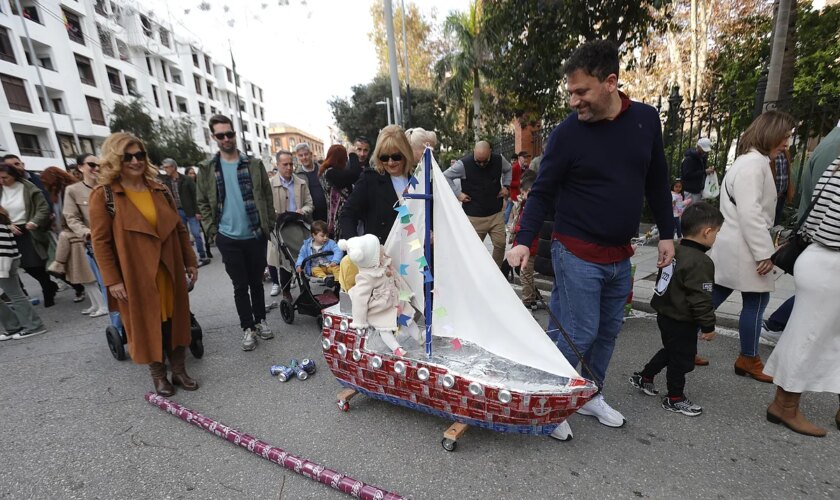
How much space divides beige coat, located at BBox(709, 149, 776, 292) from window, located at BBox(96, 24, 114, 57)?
1203 inches

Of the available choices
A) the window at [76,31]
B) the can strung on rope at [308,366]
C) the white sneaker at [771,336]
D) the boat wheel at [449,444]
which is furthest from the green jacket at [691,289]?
the window at [76,31]

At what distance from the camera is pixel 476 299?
2.20m

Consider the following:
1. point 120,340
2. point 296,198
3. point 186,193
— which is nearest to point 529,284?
point 296,198

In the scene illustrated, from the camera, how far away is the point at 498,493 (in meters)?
2.06

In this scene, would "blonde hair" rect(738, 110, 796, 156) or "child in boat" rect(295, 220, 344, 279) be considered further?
"child in boat" rect(295, 220, 344, 279)

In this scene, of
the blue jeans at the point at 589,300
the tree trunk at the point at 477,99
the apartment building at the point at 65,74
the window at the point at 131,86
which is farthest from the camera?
the window at the point at 131,86

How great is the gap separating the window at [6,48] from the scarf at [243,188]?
2741 cm

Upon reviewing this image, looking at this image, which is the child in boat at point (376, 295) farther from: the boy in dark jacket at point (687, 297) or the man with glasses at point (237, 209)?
the man with glasses at point (237, 209)

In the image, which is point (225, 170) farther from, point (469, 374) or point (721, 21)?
point (721, 21)

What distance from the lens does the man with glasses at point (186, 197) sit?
25.7 ft

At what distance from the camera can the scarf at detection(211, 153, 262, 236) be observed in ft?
12.1

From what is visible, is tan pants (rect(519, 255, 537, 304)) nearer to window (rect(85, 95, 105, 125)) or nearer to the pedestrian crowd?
the pedestrian crowd

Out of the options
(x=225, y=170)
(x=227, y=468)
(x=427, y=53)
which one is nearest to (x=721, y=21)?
(x=427, y=53)

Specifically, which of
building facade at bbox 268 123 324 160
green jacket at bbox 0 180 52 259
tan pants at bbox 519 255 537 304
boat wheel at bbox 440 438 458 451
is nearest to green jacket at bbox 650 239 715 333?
boat wheel at bbox 440 438 458 451
